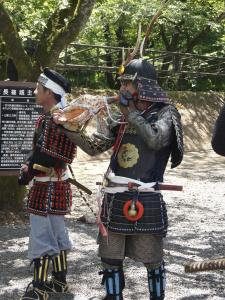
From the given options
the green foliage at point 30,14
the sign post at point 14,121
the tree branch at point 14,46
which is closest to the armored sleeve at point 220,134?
the sign post at point 14,121

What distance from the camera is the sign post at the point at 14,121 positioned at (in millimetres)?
6375

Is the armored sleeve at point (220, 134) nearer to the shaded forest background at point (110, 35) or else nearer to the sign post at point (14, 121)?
the sign post at point (14, 121)

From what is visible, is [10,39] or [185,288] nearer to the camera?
[185,288]

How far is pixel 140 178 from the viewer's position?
12.5ft

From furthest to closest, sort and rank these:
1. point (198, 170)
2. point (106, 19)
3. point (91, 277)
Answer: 1. point (106, 19)
2. point (198, 170)
3. point (91, 277)

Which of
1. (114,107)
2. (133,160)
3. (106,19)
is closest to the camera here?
(133,160)

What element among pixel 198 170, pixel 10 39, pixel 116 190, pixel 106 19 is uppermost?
pixel 106 19

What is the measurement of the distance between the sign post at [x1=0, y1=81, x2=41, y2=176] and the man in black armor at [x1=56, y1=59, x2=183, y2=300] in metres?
2.71

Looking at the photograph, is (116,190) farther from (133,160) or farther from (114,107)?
(114,107)

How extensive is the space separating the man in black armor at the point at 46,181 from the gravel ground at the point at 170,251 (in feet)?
1.30

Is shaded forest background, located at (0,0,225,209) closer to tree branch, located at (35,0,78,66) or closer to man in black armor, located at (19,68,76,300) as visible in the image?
tree branch, located at (35,0,78,66)

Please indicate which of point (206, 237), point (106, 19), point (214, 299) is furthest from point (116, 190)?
point (106, 19)

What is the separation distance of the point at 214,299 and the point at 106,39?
43.3ft

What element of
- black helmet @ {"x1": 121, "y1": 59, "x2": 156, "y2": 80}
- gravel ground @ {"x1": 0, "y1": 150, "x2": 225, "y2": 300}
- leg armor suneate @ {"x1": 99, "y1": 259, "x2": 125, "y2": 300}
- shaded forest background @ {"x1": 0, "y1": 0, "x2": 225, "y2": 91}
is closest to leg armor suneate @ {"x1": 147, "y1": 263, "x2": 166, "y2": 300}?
leg armor suneate @ {"x1": 99, "y1": 259, "x2": 125, "y2": 300}
